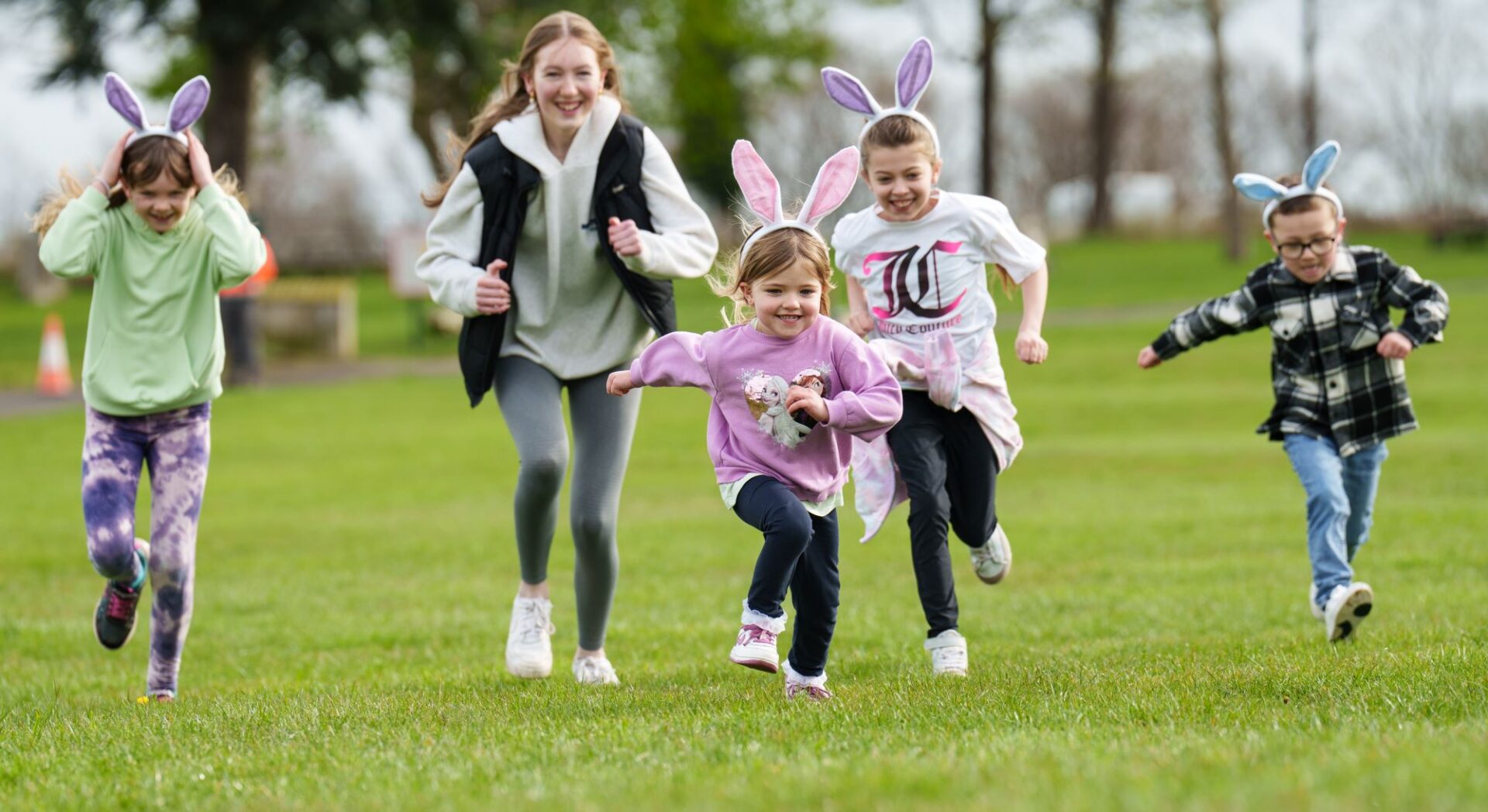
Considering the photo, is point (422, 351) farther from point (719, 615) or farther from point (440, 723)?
point (440, 723)

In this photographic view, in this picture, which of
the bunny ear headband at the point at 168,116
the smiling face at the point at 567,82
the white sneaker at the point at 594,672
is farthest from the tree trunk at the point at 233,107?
the white sneaker at the point at 594,672

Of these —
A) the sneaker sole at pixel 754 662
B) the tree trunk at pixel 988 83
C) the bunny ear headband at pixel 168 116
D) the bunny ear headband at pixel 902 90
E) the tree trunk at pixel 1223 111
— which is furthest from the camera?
the tree trunk at pixel 988 83

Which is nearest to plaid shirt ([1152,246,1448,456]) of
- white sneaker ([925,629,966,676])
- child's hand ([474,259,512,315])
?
white sneaker ([925,629,966,676])

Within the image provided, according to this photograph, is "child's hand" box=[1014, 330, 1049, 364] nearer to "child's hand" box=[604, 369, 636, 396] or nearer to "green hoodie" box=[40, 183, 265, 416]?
"child's hand" box=[604, 369, 636, 396]

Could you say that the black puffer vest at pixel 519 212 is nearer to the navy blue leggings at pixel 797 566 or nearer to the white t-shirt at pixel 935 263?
the white t-shirt at pixel 935 263

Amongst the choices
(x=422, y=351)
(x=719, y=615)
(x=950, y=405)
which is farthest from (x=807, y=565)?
(x=422, y=351)

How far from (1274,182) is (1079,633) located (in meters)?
2.40

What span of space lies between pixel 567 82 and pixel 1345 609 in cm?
358

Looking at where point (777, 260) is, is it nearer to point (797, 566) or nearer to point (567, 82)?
point (797, 566)

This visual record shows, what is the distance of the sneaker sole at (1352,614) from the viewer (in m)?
6.64

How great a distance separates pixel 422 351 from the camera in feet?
100

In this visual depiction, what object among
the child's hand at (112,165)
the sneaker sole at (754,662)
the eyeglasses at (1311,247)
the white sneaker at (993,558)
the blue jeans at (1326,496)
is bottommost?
the sneaker sole at (754,662)

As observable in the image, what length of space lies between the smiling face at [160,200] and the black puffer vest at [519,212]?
108cm

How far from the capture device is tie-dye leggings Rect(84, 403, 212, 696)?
620cm
